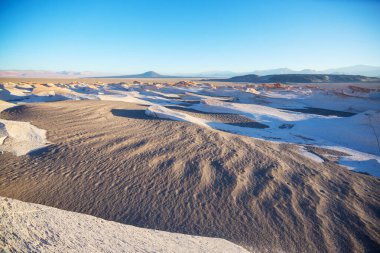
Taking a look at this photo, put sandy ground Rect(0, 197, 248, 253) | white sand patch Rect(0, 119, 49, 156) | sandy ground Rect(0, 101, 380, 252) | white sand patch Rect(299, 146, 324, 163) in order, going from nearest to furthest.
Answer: sandy ground Rect(0, 197, 248, 253) < sandy ground Rect(0, 101, 380, 252) < white sand patch Rect(0, 119, 49, 156) < white sand patch Rect(299, 146, 324, 163)

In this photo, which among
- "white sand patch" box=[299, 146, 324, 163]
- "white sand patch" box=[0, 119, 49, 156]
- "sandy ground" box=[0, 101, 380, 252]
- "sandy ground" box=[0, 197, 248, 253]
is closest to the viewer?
"sandy ground" box=[0, 197, 248, 253]

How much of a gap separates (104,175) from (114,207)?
1.06 meters

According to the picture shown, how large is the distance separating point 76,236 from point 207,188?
241 centimetres

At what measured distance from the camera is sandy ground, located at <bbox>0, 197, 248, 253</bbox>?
2.29 metres

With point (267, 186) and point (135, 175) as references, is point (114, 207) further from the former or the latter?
point (267, 186)

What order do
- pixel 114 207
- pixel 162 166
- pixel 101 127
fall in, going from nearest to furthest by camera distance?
pixel 114 207
pixel 162 166
pixel 101 127

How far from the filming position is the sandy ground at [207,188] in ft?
11.6

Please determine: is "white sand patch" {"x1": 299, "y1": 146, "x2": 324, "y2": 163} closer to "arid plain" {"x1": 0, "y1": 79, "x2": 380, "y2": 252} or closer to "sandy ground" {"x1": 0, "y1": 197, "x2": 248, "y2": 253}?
"arid plain" {"x1": 0, "y1": 79, "x2": 380, "y2": 252}

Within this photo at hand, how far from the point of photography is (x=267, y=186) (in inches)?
184

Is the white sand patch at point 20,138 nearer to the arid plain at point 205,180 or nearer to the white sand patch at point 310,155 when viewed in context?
the arid plain at point 205,180

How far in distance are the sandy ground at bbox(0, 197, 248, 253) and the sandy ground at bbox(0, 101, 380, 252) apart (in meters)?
0.30

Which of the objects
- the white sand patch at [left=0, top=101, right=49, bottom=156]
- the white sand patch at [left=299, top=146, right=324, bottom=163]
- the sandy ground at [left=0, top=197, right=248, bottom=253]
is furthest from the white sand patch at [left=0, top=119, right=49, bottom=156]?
the white sand patch at [left=299, top=146, right=324, bottom=163]

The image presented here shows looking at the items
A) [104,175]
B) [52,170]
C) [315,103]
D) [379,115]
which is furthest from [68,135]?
[315,103]

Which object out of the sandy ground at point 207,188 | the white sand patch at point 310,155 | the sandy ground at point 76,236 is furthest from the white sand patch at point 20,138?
the white sand patch at point 310,155
